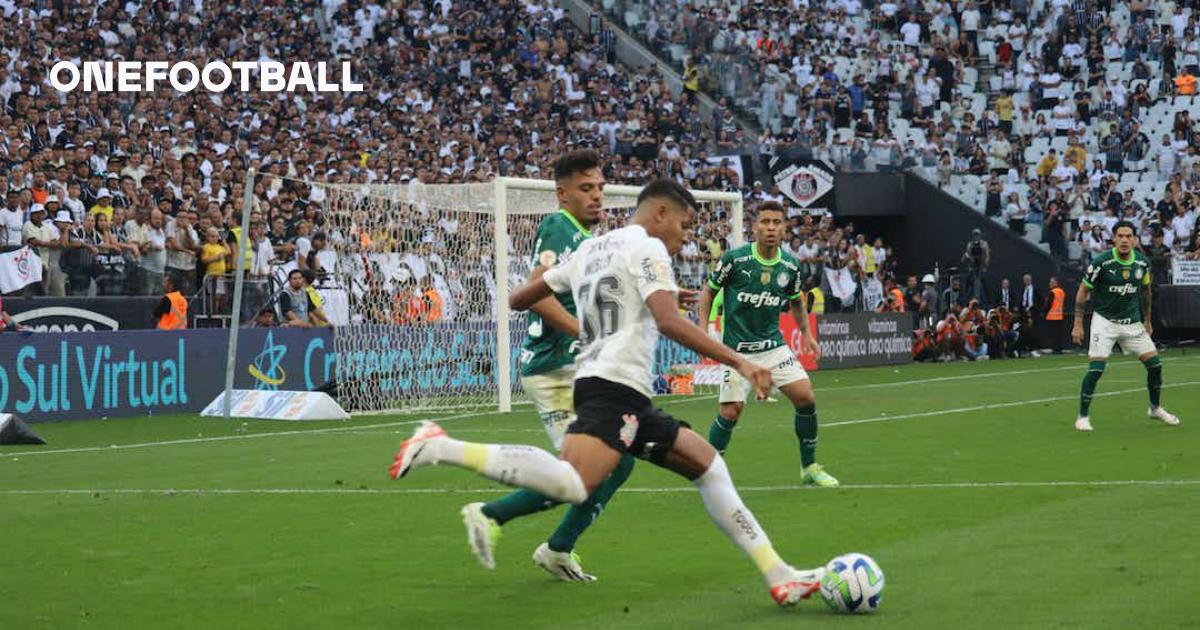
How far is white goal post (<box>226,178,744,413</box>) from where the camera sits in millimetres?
25438

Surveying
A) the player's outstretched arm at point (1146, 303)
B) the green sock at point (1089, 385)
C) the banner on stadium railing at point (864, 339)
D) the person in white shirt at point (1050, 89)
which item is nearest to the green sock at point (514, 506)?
the green sock at point (1089, 385)

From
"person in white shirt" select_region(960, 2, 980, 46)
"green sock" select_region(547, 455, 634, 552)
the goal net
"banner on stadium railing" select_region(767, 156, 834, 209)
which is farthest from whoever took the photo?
"person in white shirt" select_region(960, 2, 980, 46)

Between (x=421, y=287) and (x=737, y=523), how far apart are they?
59.5 ft

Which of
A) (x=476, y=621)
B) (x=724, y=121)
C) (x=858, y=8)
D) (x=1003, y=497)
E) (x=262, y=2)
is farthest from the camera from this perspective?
(x=858, y=8)

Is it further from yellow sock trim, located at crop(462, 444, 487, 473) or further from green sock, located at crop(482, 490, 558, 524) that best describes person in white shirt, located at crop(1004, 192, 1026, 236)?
yellow sock trim, located at crop(462, 444, 487, 473)

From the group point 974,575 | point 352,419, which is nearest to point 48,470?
point 352,419

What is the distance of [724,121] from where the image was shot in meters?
42.4

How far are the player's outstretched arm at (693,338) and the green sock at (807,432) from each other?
602 cm

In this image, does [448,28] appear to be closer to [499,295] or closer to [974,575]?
[499,295]

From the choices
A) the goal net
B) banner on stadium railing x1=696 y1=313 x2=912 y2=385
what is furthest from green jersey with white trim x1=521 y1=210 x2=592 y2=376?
banner on stadium railing x1=696 y1=313 x2=912 y2=385

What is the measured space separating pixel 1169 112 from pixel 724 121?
13357 mm

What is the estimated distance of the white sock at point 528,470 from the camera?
786 centimetres

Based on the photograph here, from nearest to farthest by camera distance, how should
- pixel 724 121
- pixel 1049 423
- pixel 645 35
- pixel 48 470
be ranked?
pixel 48 470 → pixel 1049 423 → pixel 724 121 → pixel 645 35

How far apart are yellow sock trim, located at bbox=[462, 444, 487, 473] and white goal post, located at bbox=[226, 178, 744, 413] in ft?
54.8
